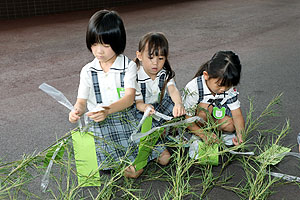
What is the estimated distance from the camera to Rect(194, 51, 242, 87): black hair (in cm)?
182

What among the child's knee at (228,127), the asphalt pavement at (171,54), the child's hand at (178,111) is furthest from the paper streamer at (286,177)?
the child's hand at (178,111)

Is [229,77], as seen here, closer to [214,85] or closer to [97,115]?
[214,85]

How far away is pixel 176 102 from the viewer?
1819 millimetres

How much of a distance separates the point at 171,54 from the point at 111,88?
5.92 ft

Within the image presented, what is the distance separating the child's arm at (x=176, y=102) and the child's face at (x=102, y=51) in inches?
13.3

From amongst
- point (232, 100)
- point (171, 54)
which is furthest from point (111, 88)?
point (171, 54)

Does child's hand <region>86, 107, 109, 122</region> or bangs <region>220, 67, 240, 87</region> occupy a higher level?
bangs <region>220, 67, 240, 87</region>

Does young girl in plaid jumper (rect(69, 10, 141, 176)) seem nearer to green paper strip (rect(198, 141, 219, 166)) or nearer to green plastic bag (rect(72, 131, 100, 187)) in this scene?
green plastic bag (rect(72, 131, 100, 187))

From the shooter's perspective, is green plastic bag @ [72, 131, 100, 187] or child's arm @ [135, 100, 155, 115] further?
child's arm @ [135, 100, 155, 115]

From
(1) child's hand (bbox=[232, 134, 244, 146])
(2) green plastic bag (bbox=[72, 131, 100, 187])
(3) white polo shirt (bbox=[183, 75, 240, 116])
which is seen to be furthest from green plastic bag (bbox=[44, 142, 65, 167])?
(1) child's hand (bbox=[232, 134, 244, 146])

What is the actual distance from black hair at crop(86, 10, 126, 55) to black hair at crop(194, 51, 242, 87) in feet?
1.52

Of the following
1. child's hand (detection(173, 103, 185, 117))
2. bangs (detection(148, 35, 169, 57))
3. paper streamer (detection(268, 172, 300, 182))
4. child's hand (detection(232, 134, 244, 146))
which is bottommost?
paper streamer (detection(268, 172, 300, 182))

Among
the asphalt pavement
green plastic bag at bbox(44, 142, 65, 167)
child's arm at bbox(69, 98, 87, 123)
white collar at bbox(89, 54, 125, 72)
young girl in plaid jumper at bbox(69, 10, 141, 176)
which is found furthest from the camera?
the asphalt pavement

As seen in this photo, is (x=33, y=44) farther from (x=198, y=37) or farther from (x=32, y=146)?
(x=32, y=146)
